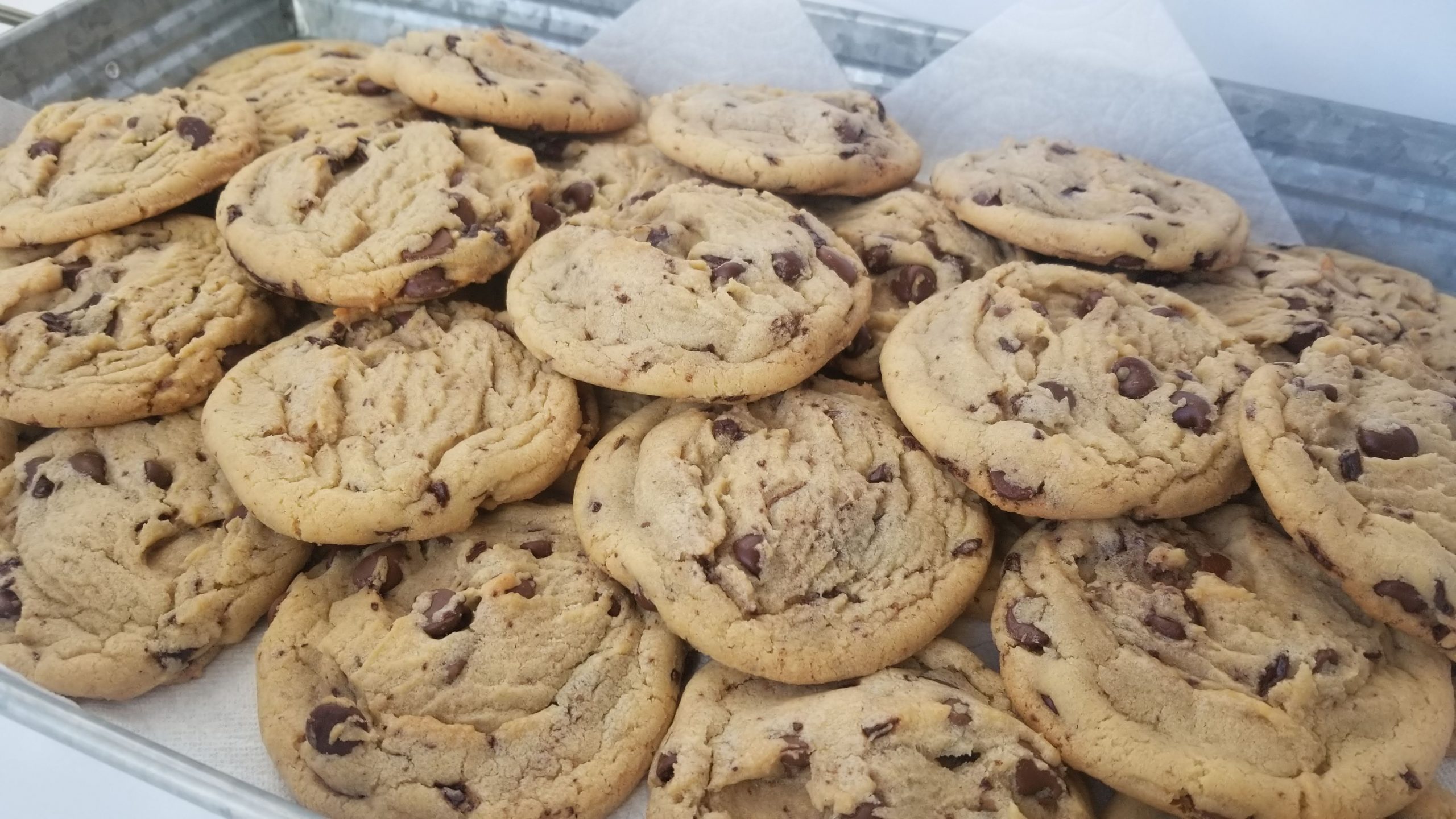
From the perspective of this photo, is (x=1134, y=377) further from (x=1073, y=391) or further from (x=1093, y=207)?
(x=1093, y=207)

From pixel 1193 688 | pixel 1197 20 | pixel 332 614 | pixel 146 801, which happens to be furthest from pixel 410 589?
pixel 1197 20

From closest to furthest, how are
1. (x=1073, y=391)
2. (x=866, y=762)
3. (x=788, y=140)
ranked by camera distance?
1. (x=866, y=762)
2. (x=1073, y=391)
3. (x=788, y=140)

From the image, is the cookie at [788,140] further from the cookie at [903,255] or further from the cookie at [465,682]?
the cookie at [465,682]

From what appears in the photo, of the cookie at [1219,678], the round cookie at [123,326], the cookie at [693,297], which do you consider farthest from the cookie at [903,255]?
the round cookie at [123,326]

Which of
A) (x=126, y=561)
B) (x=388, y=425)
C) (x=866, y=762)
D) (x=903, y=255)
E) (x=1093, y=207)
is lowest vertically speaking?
(x=126, y=561)

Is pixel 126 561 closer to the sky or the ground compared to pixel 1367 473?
closer to the ground

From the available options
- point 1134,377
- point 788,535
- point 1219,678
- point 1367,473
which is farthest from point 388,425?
point 1367,473

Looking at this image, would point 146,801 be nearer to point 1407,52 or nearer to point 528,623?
point 528,623
